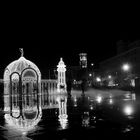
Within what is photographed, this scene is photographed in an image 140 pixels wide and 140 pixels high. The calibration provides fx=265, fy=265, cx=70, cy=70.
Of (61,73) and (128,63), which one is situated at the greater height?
(128,63)

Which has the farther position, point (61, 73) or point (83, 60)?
point (83, 60)

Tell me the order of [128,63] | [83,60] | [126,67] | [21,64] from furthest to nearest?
[83,60] < [128,63] < [126,67] < [21,64]

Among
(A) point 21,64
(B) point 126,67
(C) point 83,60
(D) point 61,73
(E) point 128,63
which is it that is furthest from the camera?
(C) point 83,60

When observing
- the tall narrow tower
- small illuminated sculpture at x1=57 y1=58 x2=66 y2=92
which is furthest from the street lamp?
the tall narrow tower

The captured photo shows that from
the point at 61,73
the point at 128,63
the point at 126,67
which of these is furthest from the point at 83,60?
the point at 61,73

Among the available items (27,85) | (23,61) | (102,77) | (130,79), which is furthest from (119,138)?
(102,77)

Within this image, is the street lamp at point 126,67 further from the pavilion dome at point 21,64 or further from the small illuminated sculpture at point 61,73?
the pavilion dome at point 21,64

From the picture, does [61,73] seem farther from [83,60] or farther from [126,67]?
[83,60]

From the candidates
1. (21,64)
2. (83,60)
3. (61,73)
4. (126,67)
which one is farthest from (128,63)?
(21,64)

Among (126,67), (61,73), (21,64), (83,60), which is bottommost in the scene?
(61,73)

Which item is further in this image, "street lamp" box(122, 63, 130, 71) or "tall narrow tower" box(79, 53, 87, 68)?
"tall narrow tower" box(79, 53, 87, 68)

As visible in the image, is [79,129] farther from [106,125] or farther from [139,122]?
[139,122]

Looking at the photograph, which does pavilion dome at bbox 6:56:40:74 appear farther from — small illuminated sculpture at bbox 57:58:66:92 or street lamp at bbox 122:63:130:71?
street lamp at bbox 122:63:130:71

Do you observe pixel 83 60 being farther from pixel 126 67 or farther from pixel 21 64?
pixel 21 64
